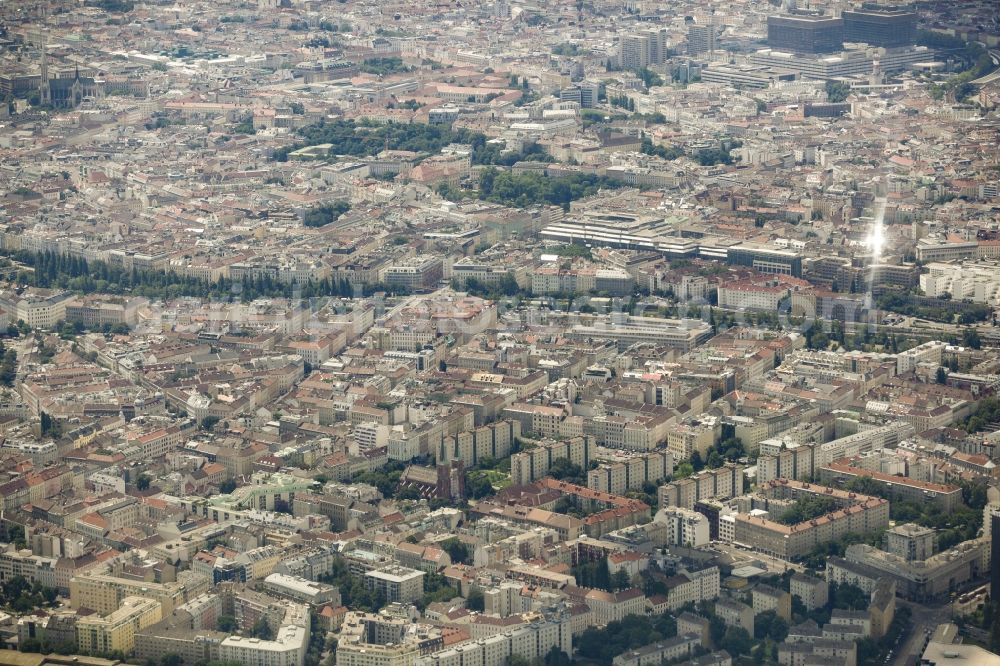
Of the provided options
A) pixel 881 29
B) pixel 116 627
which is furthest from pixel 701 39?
pixel 116 627

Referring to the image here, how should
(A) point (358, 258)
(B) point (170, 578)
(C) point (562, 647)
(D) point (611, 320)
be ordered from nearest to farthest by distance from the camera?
1. (C) point (562, 647)
2. (B) point (170, 578)
3. (D) point (611, 320)
4. (A) point (358, 258)

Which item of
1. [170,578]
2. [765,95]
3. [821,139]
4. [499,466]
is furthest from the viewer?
[765,95]

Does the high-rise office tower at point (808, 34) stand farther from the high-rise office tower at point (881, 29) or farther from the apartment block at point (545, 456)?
the apartment block at point (545, 456)

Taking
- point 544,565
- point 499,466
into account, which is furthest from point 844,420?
point 544,565

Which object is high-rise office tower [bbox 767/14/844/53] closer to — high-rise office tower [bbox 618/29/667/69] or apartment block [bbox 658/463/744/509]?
high-rise office tower [bbox 618/29/667/69]

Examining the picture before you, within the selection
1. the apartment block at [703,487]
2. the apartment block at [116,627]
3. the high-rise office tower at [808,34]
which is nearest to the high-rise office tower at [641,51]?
the high-rise office tower at [808,34]

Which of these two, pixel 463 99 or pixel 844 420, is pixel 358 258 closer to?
pixel 844 420

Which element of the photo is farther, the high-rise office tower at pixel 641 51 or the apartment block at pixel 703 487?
the high-rise office tower at pixel 641 51

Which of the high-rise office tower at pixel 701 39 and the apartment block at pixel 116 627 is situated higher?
the apartment block at pixel 116 627
